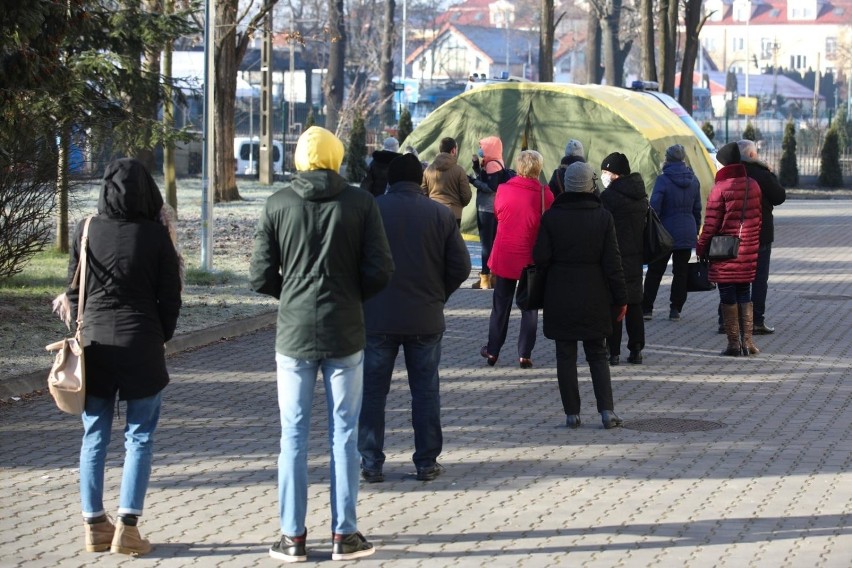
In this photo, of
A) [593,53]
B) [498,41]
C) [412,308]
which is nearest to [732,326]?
[412,308]

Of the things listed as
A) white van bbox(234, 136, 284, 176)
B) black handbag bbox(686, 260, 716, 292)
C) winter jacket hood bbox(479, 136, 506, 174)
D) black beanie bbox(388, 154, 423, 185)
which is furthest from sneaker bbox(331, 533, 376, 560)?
white van bbox(234, 136, 284, 176)

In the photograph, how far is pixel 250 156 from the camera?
43.5 metres

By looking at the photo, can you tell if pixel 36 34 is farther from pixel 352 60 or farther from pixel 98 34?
pixel 352 60

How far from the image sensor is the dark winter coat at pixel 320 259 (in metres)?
5.79

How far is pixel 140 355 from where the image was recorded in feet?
19.4

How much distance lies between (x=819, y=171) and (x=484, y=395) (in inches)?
1346

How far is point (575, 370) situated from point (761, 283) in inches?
193

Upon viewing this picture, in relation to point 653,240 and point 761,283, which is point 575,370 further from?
point 761,283

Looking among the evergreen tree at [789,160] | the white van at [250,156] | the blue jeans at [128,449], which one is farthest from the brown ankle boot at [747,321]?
the white van at [250,156]

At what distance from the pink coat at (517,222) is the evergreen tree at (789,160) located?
103 feet

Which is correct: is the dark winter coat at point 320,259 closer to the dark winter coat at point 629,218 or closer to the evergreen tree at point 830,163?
the dark winter coat at point 629,218

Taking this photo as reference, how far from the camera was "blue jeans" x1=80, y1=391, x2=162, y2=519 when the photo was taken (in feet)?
19.6

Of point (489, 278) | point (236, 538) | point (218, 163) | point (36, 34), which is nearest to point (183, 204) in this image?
point (218, 163)

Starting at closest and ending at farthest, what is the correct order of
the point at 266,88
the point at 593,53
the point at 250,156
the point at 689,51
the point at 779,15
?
the point at 266,88 → the point at 689,51 → the point at 250,156 → the point at 593,53 → the point at 779,15
